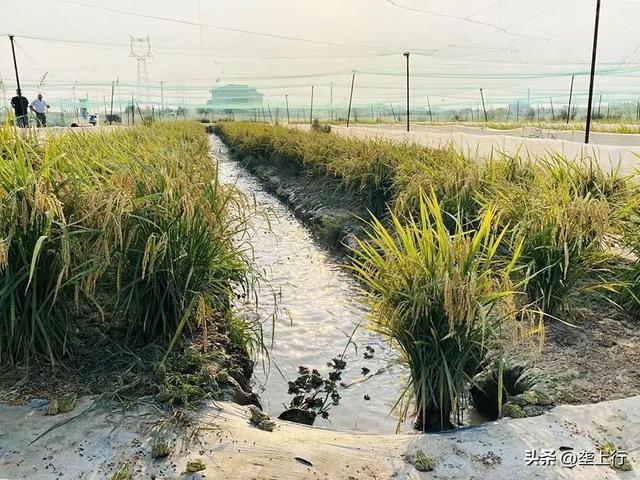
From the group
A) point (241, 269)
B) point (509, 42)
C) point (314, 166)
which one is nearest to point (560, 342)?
point (241, 269)

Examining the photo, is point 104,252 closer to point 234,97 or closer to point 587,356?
point 587,356

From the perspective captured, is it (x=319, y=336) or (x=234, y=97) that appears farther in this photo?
(x=234, y=97)

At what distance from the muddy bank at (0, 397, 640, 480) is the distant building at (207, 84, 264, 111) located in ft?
109

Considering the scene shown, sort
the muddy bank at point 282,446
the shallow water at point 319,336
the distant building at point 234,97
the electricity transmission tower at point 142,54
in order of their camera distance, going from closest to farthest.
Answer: the muddy bank at point 282,446 → the shallow water at point 319,336 → the electricity transmission tower at point 142,54 → the distant building at point 234,97

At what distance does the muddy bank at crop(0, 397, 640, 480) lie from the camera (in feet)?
6.16

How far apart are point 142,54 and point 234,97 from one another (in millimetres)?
12637

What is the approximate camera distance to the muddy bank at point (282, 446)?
188 cm

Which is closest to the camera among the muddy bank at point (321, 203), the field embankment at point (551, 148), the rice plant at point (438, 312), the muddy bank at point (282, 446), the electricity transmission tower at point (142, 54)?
the muddy bank at point (282, 446)

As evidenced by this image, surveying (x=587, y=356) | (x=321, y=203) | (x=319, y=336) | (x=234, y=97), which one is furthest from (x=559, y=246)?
(x=234, y=97)

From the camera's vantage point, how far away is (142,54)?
2269 centimetres

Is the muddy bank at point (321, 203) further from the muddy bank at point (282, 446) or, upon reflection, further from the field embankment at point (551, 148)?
the muddy bank at point (282, 446)

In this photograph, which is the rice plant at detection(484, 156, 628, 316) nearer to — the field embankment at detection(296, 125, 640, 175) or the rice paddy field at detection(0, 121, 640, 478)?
the rice paddy field at detection(0, 121, 640, 478)

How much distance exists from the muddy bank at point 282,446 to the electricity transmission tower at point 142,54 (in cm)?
2056

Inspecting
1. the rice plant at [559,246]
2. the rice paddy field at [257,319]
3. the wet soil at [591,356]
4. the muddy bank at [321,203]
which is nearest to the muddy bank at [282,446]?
the rice paddy field at [257,319]
